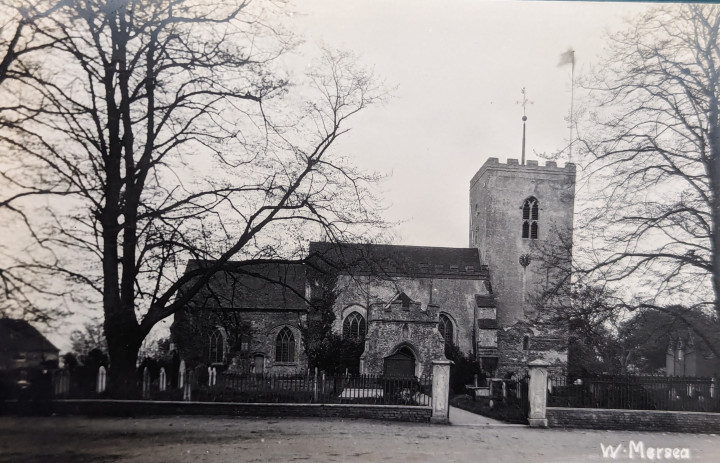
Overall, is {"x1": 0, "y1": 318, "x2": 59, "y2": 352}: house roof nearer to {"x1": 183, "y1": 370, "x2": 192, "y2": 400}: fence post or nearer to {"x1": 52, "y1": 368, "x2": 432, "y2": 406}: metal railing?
{"x1": 52, "y1": 368, "x2": 432, "y2": 406}: metal railing

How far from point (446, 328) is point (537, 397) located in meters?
16.3

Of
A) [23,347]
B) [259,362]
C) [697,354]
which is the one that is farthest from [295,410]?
[259,362]

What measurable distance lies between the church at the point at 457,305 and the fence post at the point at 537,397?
11.6 metres

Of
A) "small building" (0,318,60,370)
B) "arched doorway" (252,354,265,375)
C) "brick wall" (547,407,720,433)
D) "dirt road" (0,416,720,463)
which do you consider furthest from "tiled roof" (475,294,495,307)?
"small building" (0,318,60,370)

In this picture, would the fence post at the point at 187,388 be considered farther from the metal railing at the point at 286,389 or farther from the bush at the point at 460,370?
the bush at the point at 460,370

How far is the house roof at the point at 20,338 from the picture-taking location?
711 centimetres

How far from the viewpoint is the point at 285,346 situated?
84.8 ft

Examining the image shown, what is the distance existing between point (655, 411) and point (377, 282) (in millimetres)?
5903

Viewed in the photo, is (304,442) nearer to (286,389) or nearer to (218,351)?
(286,389)

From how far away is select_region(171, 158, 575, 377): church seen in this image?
77.4 feet

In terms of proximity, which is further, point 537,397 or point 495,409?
point 495,409

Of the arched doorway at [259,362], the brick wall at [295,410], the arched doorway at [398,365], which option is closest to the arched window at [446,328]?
the arched doorway at [398,365]

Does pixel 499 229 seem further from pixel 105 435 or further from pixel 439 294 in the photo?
pixel 105 435

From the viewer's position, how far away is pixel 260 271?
1080 centimetres
